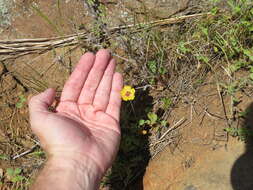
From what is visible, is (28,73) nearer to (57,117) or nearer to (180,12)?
(57,117)

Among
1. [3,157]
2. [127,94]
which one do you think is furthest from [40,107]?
[3,157]

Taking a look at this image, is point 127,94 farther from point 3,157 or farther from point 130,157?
point 3,157

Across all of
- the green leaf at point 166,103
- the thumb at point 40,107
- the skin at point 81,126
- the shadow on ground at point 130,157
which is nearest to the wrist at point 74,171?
the skin at point 81,126

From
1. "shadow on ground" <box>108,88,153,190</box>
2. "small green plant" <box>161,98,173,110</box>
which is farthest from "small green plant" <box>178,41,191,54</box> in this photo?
"shadow on ground" <box>108,88,153,190</box>

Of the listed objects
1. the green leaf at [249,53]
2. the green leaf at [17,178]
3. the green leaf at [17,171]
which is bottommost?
the green leaf at [17,178]

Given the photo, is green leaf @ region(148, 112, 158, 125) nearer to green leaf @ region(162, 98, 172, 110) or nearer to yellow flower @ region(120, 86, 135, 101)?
green leaf @ region(162, 98, 172, 110)

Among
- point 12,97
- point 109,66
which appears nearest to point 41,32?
point 12,97

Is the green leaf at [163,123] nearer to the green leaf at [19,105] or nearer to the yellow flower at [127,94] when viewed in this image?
the yellow flower at [127,94]
